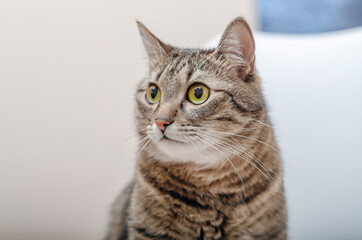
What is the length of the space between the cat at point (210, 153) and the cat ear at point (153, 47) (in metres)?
0.01

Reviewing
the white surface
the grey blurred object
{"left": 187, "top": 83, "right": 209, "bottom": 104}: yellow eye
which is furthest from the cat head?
the grey blurred object

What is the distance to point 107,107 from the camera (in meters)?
1.39

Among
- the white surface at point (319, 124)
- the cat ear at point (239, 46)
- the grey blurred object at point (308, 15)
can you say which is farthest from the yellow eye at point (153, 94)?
the grey blurred object at point (308, 15)

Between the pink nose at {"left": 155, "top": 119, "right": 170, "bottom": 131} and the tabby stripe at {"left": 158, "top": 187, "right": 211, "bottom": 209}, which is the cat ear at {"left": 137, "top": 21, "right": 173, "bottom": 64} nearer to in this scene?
the pink nose at {"left": 155, "top": 119, "right": 170, "bottom": 131}

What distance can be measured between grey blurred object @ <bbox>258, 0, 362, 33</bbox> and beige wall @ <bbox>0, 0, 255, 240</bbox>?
24cm

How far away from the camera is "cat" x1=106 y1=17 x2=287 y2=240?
834 millimetres

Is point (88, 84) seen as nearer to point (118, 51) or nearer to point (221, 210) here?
point (118, 51)

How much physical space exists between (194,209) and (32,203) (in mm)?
726

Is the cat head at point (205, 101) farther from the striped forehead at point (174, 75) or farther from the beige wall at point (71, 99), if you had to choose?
the beige wall at point (71, 99)

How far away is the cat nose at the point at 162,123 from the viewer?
2.65 ft

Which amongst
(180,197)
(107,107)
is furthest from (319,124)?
(107,107)

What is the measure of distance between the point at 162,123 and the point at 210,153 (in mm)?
156

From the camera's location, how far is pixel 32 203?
4.11 ft

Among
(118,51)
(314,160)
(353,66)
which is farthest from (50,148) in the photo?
(353,66)
